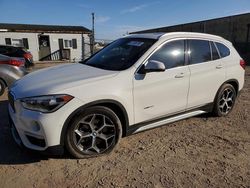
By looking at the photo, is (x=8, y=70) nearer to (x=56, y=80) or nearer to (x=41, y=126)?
(x=56, y=80)

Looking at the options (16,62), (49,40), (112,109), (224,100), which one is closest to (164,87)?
(112,109)

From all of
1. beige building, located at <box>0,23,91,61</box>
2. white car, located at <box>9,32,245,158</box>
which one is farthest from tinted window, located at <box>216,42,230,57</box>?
beige building, located at <box>0,23,91,61</box>

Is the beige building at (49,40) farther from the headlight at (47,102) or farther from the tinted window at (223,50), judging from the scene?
the headlight at (47,102)

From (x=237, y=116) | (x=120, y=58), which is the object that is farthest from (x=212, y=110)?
(x=120, y=58)

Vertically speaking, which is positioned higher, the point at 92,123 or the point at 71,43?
the point at 71,43

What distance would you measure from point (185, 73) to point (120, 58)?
1.13 metres

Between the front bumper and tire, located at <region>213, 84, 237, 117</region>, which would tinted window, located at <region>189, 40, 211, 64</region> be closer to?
tire, located at <region>213, 84, 237, 117</region>

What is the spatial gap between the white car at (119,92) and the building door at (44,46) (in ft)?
74.6

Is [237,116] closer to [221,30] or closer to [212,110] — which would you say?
[212,110]

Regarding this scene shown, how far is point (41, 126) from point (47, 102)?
30 cm

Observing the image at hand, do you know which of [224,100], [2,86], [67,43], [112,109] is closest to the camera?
[112,109]

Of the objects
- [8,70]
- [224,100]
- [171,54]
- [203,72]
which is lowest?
[224,100]

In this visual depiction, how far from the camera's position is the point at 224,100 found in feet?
17.4

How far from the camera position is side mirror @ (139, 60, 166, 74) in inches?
147
